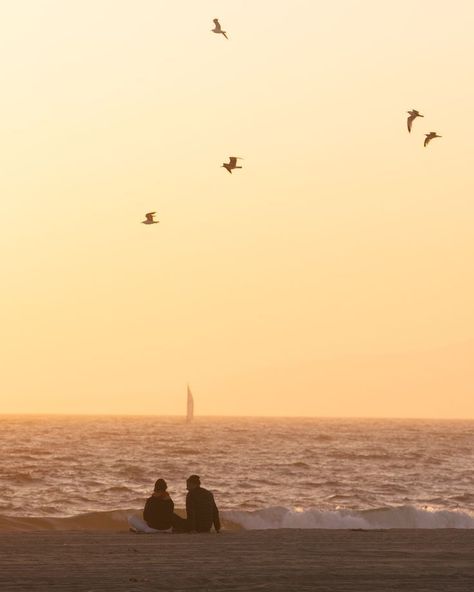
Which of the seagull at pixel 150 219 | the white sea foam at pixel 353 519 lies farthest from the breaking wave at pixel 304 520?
the seagull at pixel 150 219

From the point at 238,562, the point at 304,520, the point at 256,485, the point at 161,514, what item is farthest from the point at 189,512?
the point at 256,485

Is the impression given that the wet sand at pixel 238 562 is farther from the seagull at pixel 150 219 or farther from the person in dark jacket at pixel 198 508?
the seagull at pixel 150 219

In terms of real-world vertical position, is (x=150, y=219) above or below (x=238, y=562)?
above

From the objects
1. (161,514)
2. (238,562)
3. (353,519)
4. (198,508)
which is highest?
(198,508)

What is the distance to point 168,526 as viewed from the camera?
22.9 meters

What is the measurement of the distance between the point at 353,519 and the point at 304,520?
8.46ft

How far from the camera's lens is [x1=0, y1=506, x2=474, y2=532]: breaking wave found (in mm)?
34344

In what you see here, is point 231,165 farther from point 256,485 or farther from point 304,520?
point 256,485

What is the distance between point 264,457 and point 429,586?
236 ft

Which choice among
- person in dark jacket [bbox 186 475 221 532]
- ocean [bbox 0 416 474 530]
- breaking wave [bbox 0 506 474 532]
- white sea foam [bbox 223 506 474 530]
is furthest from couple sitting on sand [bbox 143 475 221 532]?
white sea foam [bbox 223 506 474 530]

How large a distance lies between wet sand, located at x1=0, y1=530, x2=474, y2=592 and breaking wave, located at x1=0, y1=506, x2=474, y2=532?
12511mm

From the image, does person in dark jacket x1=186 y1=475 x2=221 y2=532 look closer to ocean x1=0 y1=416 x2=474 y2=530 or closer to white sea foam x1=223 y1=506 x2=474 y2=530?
ocean x1=0 y1=416 x2=474 y2=530

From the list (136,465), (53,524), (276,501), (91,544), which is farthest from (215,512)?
(136,465)

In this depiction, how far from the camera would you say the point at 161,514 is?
2291 cm
